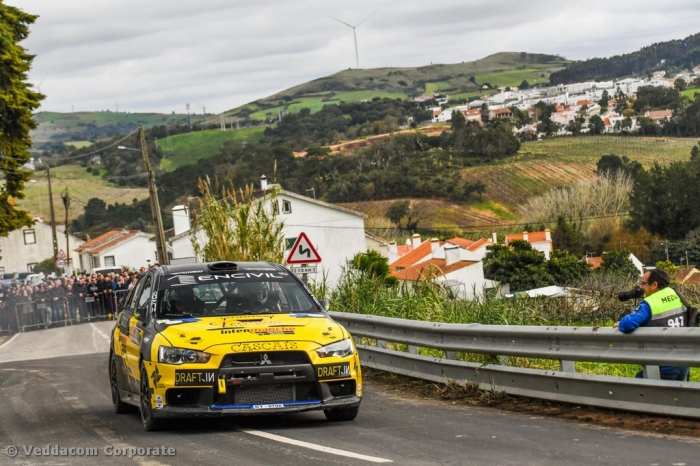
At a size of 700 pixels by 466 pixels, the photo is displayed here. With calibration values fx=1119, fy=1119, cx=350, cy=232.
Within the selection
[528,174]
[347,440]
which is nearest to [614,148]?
[528,174]

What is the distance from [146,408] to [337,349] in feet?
5.85

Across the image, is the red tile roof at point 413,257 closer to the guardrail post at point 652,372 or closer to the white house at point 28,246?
the white house at point 28,246

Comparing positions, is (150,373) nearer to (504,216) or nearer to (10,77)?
(10,77)

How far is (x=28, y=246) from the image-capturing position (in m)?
112

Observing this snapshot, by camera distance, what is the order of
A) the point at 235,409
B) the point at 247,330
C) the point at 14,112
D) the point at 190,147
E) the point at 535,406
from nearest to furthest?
the point at 235,409, the point at 247,330, the point at 535,406, the point at 14,112, the point at 190,147

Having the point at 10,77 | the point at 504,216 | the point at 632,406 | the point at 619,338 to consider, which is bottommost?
the point at 504,216

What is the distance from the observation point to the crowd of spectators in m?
40.2

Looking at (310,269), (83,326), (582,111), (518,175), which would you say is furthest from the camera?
(582,111)

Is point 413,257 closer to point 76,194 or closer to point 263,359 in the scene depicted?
point 263,359

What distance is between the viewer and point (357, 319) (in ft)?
47.6

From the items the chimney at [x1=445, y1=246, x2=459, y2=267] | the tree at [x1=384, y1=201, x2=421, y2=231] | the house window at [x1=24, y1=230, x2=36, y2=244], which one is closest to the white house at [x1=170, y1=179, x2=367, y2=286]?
the chimney at [x1=445, y1=246, x2=459, y2=267]

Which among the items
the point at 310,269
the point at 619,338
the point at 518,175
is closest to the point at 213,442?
the point at 619,338

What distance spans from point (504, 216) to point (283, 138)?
81.8 meters

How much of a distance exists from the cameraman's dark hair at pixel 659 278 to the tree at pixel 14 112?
32568mm
